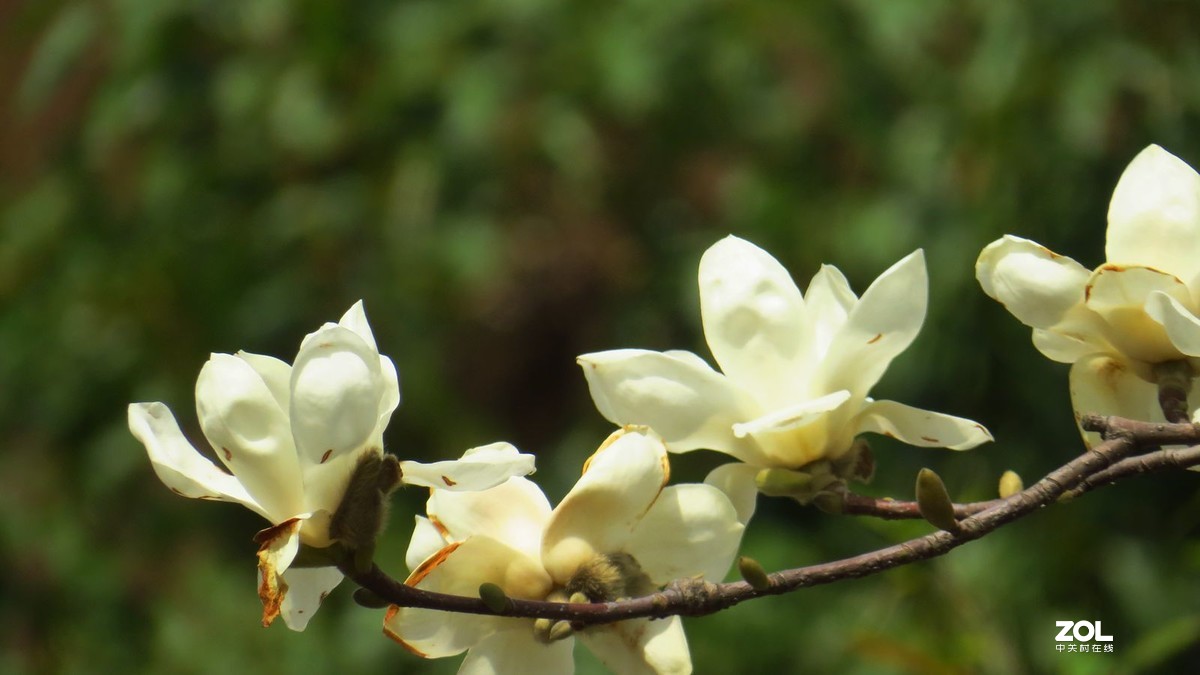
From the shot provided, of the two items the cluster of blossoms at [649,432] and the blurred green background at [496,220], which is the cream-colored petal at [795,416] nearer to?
the cluster of blossoms at [649,432]

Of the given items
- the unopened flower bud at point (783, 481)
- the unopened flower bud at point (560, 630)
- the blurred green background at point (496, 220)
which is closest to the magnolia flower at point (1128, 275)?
the unopened flower bud at point (783, 481)

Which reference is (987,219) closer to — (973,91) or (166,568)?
(973,91)

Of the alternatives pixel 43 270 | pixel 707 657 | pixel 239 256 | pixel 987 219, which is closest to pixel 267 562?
pixel 707 657

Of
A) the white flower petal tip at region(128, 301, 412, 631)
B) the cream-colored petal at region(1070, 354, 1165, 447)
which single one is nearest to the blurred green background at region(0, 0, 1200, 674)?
the cream-colored petal at region(1070, 354, 1165, 447)

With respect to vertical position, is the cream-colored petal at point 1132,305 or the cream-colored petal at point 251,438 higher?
the cream-colored petal at point 1132,305

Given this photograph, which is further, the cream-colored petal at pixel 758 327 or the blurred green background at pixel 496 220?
the blurred green background at pixel 496 220

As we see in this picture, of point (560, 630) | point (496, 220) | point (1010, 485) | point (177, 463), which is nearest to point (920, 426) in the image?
point (1010, 485)
